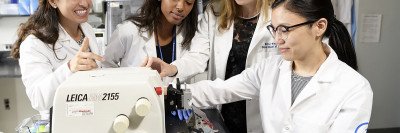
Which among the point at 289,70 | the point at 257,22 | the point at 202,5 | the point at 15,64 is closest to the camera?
the point at 289,70

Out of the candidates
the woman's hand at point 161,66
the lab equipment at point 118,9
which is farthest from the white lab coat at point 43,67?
the lab equipment at point 118,9

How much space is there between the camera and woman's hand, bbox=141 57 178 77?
125 centimetres

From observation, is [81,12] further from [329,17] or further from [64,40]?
[329,17]

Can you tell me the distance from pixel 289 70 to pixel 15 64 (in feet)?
7.26

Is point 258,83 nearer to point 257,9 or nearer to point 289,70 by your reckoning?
point 289,70

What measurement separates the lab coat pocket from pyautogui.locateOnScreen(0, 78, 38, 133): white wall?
264 centimetres

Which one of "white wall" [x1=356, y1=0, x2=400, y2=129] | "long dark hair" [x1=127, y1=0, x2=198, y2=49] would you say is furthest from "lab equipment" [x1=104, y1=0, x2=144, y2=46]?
"white wall" [x1=356, y1=0, x2=400, y2=129]

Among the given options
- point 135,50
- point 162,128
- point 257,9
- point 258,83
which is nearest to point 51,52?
point 135,50

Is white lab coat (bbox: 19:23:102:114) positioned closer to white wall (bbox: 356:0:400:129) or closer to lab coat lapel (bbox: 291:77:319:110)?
lab coat lapel (bbox: 291:77:319:110)

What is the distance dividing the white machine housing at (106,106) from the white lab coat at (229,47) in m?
0.81

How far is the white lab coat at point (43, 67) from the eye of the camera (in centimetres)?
101

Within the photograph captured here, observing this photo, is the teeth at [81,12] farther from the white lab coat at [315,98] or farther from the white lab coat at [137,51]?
the white lab coat at [315,98]

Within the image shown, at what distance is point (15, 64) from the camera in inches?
103

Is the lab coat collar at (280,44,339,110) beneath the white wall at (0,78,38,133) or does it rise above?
above
